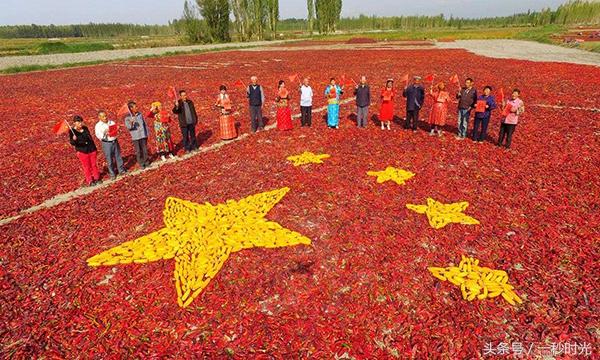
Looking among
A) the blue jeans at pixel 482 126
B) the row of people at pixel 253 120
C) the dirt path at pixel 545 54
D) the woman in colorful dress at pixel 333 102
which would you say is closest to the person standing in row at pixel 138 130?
the row of people at pixel 253 120

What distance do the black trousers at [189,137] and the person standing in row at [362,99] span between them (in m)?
7.04

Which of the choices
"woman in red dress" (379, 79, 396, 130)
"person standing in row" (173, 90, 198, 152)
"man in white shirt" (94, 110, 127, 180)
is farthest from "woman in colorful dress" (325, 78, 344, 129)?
"man in white shirt" (94, 110, 127, 180)

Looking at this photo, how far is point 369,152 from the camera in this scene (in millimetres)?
13023

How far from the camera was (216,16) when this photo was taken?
87.9m

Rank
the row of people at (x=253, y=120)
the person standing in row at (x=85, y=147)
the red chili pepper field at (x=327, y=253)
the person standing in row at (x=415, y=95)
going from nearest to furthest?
1. the red chili pepper field at (x=327, y=253)
2. the person standing in row at (x=85, y=147)
3. the row of people at (x=253, y=120)
4. the person standing in row at (x=415, y=95)

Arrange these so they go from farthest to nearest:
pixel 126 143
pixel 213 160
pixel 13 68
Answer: pixel 13 68
pixel 126 143
pixel 213 160

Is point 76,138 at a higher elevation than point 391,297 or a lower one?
higher

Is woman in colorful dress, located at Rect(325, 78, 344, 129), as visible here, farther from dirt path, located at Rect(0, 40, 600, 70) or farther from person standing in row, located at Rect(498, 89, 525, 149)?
dirt path, located at Rect(0, 40, 600, 70)

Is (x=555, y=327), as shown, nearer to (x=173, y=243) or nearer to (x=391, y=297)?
(x=391, y=297)

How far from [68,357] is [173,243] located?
2.78 metres

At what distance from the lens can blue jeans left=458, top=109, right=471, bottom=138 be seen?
13.5m

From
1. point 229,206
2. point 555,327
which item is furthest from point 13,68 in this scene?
point 555,327

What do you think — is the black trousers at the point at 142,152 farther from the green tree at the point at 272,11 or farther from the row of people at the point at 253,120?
the green tree at the point at 272,11

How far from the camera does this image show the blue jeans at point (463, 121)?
13531 millimetres
